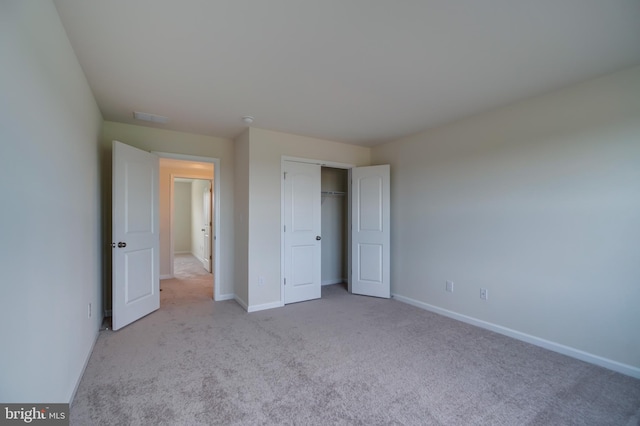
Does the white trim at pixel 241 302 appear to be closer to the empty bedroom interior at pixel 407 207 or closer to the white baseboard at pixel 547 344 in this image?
the empty bedroom interior at pixel 407 207

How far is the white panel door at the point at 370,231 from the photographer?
4359 mm

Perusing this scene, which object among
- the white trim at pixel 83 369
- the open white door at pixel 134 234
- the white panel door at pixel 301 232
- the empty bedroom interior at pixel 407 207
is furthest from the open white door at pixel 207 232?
the white trim at pixel 83 369

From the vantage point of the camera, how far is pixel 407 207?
4.20 meters

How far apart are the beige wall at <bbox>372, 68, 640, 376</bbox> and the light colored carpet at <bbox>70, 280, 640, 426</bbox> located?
0.35 meters

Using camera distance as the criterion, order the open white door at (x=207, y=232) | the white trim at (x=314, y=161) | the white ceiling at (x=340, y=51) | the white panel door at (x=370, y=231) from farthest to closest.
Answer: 1. the open white door at (x=207, y=232)
2. the white panel door at (x=370, y=231)
3. the white trim at (x=314, y=161)
4. the white ceiling at (x=340, y=51)

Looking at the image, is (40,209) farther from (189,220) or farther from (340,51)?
(189,220)

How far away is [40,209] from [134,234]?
2.08 meters

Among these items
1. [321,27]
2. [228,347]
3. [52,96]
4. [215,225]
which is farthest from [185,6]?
[215,225]

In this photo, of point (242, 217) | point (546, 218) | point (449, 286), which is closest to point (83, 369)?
point (242, 217)

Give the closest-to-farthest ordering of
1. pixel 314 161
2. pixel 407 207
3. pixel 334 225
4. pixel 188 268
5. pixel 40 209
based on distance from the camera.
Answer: pixel 40 209, pixel 407 207, pixel 314 161, pixel 334 225, pixel 188 268

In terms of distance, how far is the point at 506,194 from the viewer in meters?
3.04

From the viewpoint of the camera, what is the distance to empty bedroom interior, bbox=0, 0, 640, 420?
133 centimetres

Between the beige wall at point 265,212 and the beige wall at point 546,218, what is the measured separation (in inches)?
81.3

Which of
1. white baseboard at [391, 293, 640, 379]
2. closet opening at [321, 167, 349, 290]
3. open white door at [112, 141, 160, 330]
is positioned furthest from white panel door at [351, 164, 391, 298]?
open white door at [112, 141, 160, 330]
